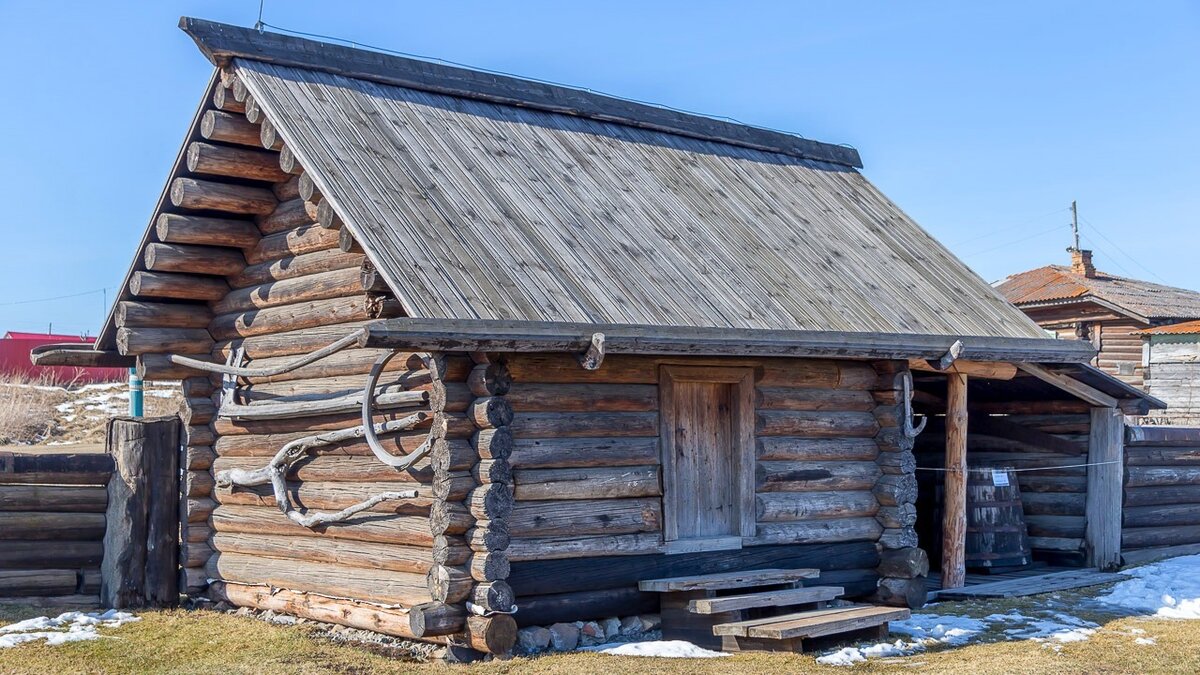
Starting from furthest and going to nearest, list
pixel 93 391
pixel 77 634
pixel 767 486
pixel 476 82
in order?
pixel 93 391 < pixel 476 82 < pixel 767 486 < pixel 77 634

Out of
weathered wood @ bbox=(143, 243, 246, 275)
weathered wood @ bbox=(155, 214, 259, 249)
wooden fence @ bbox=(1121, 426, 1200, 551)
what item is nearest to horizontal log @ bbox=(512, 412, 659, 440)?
weathered wood @ bbox=(155, 214, 259, 249)

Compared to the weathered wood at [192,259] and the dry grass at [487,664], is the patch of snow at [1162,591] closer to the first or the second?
the dry grass at [487,664]

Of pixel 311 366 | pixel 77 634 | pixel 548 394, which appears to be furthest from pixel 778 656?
pixel 77 634

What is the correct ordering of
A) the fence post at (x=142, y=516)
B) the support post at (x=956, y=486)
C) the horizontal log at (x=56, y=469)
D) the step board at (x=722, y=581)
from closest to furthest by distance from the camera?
the step board at (x=722, y=581) → the horizontal log at (x=56, y=469) → the fence post at (x=142, y=516) → the support post at (x=956, y=486)

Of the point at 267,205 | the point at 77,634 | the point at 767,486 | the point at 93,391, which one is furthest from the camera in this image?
the point at 93,391

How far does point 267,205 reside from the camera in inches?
482

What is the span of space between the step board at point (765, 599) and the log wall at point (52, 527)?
6.07 metres

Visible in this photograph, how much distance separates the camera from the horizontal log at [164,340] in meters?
12.6

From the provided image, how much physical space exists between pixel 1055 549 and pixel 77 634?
10875mm

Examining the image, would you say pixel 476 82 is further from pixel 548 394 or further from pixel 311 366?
pixel 548 394

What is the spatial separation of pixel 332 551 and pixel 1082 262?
95.5ft

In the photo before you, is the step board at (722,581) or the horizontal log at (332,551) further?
the step board at (722,581)

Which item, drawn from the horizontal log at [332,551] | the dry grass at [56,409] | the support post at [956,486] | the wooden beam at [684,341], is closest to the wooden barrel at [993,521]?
the support post at [956,486]

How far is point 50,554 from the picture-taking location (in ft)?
39.1
